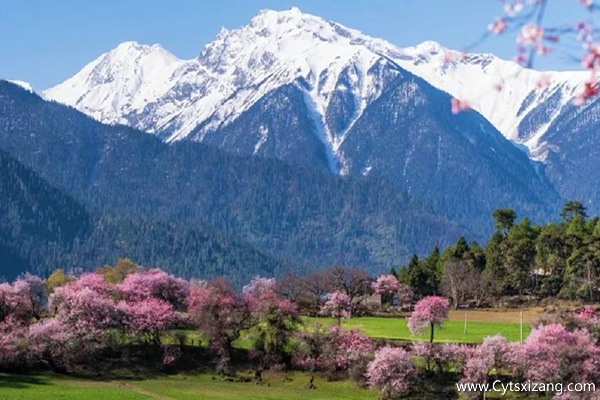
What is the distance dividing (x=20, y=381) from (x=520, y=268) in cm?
6689

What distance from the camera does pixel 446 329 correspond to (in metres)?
86.4

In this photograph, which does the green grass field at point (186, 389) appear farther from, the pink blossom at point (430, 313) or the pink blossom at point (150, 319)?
the pink blossom at point (430, 313)

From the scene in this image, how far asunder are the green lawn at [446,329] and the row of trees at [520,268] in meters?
12.4

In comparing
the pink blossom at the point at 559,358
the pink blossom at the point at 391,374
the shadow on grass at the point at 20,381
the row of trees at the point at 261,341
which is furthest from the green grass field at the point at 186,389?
the pink blossom at the point at 559,358

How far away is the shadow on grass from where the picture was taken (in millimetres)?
55844

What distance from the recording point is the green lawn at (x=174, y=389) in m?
54.2

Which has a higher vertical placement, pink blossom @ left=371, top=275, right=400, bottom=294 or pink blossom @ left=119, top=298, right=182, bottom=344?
pink blossom @ left=371, top=275, right=400, bottom=294

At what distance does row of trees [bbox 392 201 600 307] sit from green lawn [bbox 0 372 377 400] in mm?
44334

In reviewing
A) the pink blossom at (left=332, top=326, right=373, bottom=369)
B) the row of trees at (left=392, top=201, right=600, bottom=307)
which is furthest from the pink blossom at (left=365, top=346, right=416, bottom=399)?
the row of trees at (left=392, top=201, right=600, bottom=307)

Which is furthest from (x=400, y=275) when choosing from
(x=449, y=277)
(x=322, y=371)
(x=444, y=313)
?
(x=322, y=371)

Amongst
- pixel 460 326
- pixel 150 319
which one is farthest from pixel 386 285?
pixel 150 319

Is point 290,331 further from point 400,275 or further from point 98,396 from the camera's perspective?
point 400,275

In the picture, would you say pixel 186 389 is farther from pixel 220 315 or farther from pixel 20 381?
pixel 220 315

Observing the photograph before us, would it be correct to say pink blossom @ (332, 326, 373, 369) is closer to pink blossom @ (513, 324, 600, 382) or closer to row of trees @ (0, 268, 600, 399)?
row of trees @ (0, 268, 600, 399)
